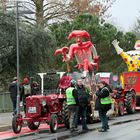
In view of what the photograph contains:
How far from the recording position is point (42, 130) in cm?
1780

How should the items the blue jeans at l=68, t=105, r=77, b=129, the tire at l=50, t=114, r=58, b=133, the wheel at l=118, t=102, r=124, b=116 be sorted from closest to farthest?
the blue jeans at l=68, t=105, r=77, b=129 → the tire at l=50, t=114, r=58, b=133 → the wheel at l=118, t=102, r=124, b=116

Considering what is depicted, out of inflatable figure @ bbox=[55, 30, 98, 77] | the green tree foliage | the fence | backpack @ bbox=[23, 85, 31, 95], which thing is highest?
the green tree foliage

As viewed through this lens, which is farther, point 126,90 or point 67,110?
point 126,90

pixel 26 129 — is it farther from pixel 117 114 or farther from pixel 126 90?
pixel 126 90

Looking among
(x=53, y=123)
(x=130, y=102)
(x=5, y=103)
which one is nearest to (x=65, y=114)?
(x=53, y=123)

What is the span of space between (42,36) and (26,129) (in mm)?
12955

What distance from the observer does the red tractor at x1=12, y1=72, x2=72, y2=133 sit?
55.5 feet

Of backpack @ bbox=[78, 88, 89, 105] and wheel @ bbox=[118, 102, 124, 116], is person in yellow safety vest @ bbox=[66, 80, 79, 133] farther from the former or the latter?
wheel @ bbox=[118, 102, 124, 116]

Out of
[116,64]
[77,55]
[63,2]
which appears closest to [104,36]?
[116,64]

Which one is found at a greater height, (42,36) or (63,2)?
(63,2)

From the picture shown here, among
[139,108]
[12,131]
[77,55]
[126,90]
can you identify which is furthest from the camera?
[139,108]

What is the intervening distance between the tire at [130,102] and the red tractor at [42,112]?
7226 millimetres

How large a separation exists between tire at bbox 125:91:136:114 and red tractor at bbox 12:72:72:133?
723 centimetres

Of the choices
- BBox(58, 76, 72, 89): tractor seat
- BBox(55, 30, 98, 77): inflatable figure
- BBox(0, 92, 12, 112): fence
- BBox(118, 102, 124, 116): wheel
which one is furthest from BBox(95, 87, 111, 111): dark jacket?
BBox(0, 92, 12, 112): fence
